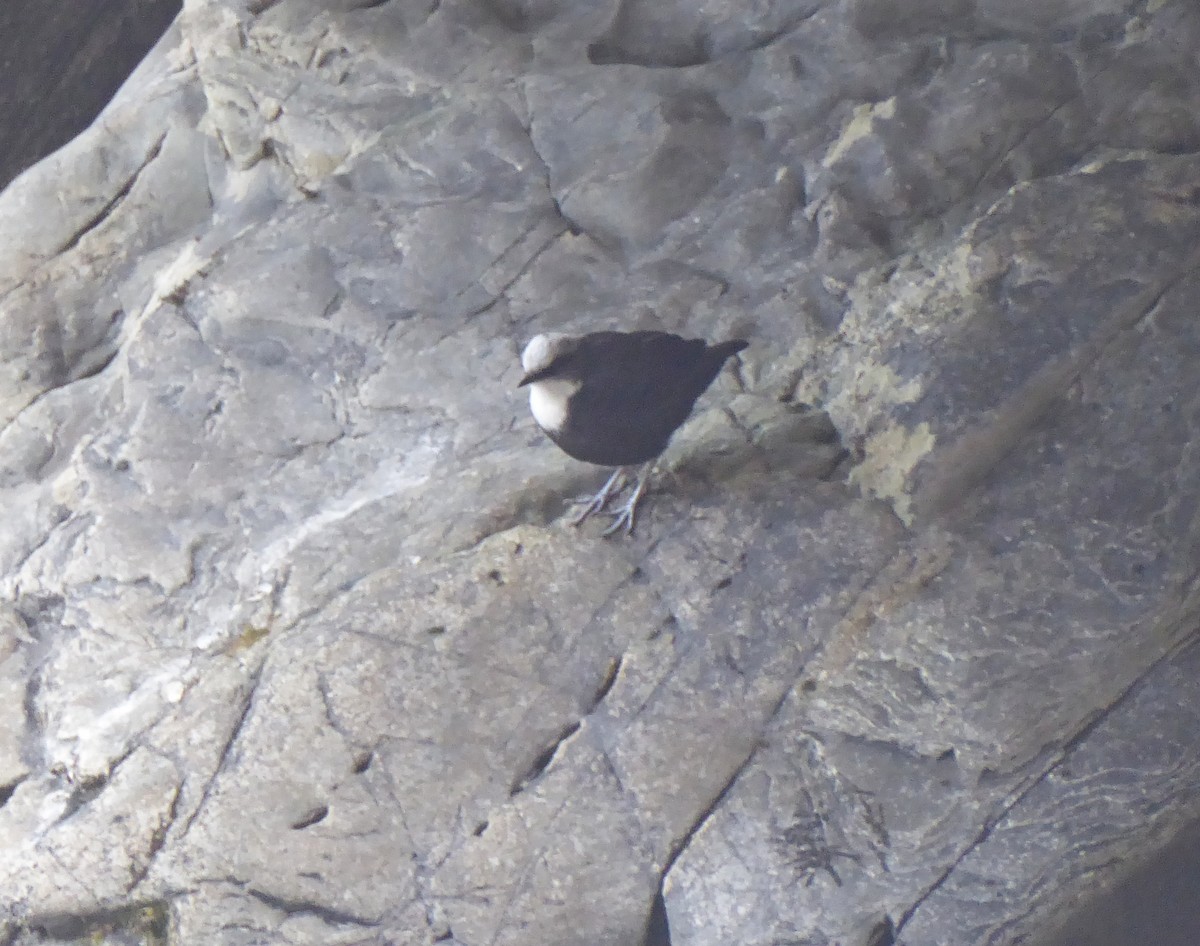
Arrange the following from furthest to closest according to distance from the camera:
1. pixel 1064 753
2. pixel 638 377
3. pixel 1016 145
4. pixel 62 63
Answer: pixel 62 63 → pixel 1016 145 → pixel 638 377 → pixel 1064 753

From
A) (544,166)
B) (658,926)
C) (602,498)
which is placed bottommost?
(658,926)

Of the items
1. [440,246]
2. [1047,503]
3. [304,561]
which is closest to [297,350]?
[440,246]

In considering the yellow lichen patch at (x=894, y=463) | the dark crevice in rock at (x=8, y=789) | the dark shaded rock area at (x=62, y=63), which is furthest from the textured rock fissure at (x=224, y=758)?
the dark shaded rock area at (x=62, y=63)

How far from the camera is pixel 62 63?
608 cm

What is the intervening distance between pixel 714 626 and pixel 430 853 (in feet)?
3.51

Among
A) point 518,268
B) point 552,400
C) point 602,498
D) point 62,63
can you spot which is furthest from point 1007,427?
point 62,63

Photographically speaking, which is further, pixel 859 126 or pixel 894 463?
pixel 859 126

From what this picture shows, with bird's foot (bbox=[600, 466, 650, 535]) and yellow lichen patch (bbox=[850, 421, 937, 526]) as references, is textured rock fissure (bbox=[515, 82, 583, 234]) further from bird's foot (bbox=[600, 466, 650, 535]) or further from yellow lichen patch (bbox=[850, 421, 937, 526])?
yellow lichen patch (bbox=[850, 421, 937, 526])

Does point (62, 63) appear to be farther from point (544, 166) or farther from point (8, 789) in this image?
point (8, 789)

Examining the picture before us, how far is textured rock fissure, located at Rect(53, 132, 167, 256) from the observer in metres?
4.80

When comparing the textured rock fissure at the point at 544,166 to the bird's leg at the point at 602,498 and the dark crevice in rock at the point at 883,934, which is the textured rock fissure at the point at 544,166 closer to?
the bird's leg at the point at 602,498

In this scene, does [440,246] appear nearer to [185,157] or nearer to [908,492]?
[185,157]

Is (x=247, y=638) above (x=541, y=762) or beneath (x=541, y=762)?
above

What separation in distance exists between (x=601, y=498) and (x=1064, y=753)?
1.51 meters
